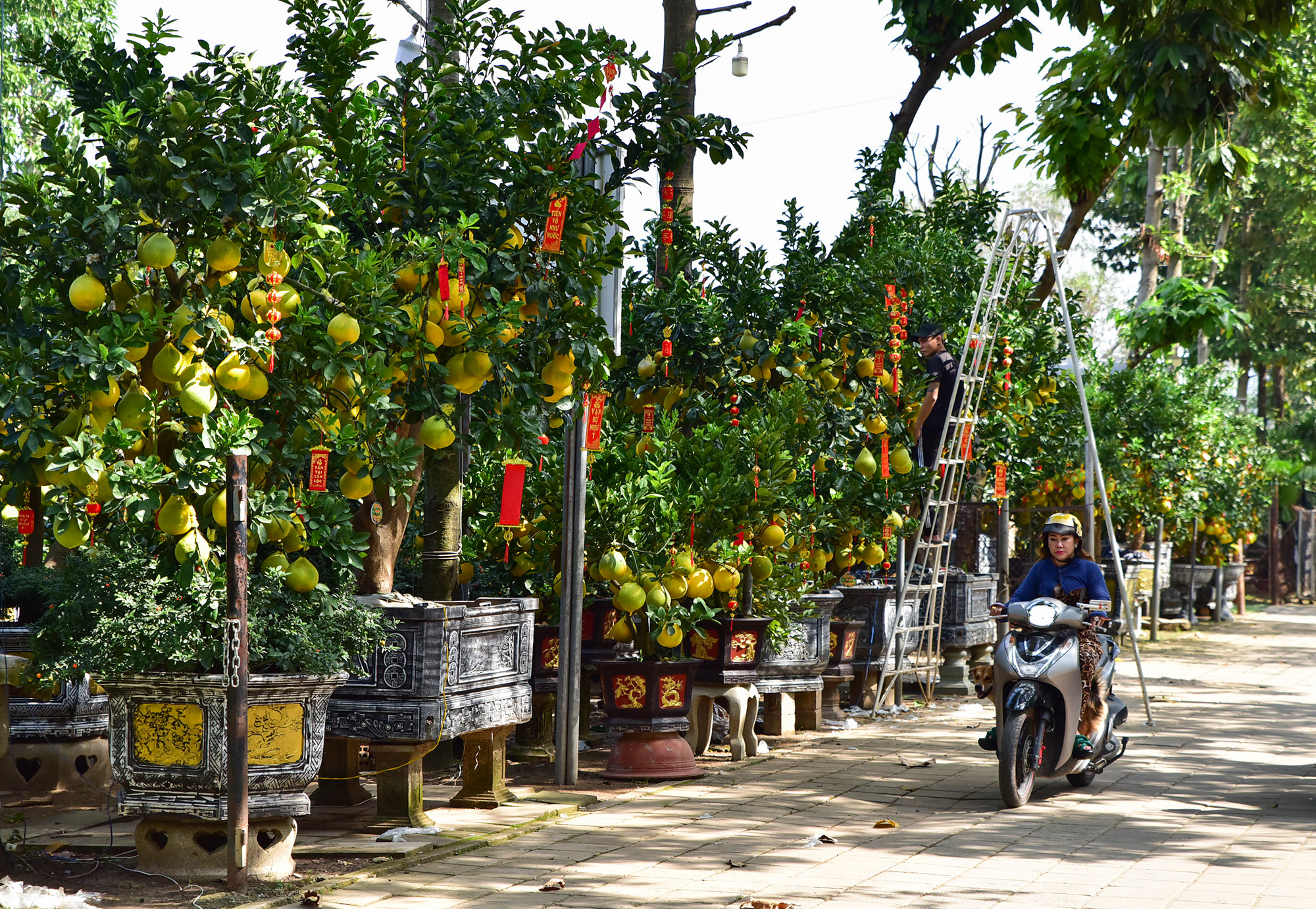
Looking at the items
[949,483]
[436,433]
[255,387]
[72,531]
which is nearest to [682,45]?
[949,483]

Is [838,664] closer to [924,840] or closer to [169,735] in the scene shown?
[924,840]

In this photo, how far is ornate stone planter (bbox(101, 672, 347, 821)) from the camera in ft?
17.9

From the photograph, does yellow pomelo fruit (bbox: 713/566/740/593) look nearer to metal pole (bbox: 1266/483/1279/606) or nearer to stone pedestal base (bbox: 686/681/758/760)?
stone pedestal base (bbox: 686/681/758/760)

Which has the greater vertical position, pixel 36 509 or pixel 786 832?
pixel 36 509

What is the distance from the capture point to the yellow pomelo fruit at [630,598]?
7.84 meters

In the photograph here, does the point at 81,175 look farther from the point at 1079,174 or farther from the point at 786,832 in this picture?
the point at 1079,174

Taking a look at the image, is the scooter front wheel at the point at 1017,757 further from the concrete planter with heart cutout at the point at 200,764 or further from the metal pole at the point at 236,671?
the metal pole at the point at 236,671

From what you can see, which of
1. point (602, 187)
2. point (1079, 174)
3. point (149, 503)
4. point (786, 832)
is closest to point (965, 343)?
point (1079, 174)

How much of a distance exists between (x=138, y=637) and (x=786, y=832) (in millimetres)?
3191

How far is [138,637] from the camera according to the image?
208 inches

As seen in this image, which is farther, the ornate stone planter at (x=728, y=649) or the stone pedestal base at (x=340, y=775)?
the ornate stone planter at (x=728, y=649)

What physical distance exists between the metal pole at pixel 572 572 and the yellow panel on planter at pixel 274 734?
2.24m

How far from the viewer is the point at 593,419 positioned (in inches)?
305

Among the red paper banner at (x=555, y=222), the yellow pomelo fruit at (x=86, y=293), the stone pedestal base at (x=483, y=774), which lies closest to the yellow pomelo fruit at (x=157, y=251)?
the yellow pomelo fruit at (x=86, y=293)
